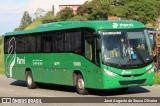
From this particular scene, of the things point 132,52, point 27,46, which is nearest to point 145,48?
point 132,52

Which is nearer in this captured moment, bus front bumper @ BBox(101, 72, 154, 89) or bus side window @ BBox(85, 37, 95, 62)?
bus front bumper @ BBox(101, 72, 154, 89)

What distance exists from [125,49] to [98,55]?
1.01m

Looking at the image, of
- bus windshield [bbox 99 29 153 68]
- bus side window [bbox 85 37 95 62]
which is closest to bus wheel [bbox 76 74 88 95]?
bus side window [bbox 85 37 95 62]

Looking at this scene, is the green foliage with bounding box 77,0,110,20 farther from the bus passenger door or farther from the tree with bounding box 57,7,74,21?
the bus passenger door

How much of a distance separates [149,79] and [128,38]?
1.72 m

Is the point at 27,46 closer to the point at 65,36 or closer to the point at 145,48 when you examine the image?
the point at 65,36

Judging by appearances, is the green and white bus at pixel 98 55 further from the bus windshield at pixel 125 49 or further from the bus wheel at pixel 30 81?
the bus wheel at pixel 30 81

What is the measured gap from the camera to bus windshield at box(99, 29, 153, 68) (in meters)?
16.6

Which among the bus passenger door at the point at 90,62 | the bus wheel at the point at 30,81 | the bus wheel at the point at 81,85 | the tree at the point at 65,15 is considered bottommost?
the bus wheel at the point at 30,81

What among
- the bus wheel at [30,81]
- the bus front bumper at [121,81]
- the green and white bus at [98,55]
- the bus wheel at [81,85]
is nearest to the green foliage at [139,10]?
the bus wheel at [30,81]

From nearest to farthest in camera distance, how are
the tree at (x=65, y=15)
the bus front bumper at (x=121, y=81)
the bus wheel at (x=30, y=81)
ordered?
the bus front bumper at (x=121, y=81)
the bus wheel at (x=30, y=81)
the tree at (x=65, y=15)

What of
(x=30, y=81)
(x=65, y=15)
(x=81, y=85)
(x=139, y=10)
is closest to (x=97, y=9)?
(x=139, y=10)

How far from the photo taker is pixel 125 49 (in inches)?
659

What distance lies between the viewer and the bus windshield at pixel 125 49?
16.6 meters
